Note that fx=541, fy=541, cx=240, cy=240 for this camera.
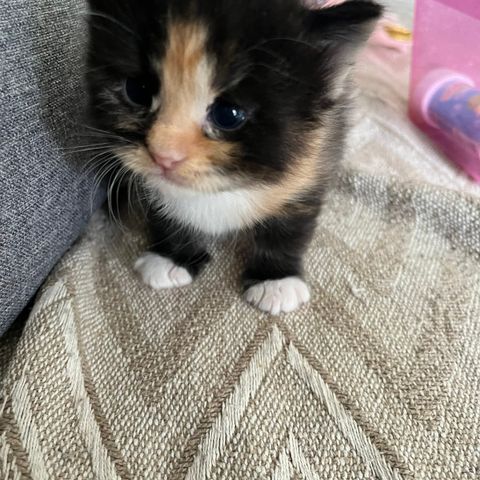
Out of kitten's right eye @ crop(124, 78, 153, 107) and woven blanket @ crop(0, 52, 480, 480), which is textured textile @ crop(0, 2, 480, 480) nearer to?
woven blanket @ crop(0, 52, 480, 480)

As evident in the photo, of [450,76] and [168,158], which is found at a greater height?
[168,158]

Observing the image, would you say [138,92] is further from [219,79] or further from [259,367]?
[259,367]

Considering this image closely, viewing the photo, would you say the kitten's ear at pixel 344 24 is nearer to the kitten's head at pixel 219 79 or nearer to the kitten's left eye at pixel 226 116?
the kitten's head at pixel 219 79

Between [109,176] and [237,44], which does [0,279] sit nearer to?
[109,176]

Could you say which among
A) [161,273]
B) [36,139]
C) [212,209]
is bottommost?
[161,273]

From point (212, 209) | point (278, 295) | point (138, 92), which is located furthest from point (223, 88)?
point (278, 295)

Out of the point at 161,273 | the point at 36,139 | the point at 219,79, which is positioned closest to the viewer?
the point at 219,79

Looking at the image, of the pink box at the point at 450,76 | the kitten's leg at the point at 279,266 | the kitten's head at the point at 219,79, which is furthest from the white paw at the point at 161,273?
the pink box at the point at 450,76
